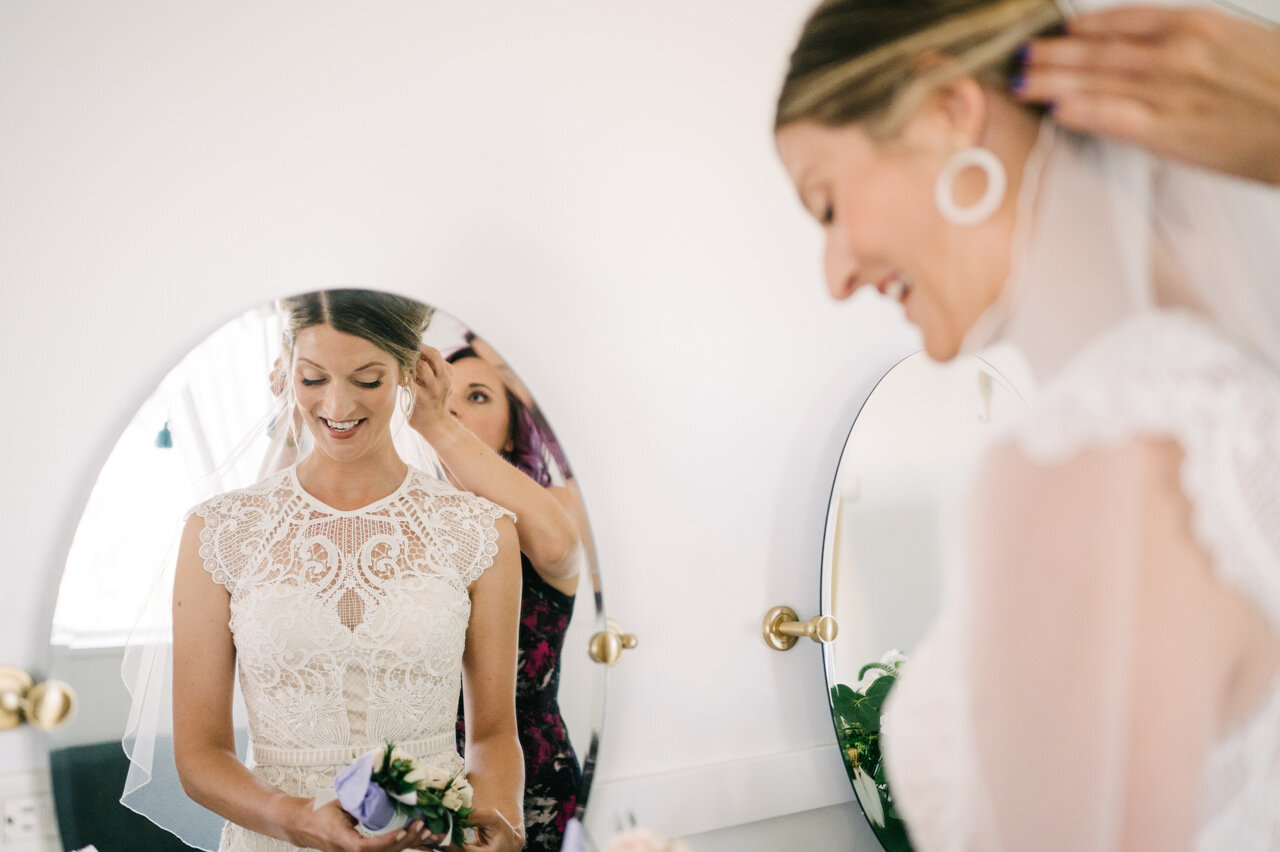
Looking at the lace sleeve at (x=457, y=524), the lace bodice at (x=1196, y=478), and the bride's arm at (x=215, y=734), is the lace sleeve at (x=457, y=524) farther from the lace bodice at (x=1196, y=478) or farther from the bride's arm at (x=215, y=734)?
the lace bodice at (x=1196, y=478)

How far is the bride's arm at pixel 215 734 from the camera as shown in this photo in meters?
0.95

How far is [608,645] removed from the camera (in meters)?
1.22

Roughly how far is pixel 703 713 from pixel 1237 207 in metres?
0.96

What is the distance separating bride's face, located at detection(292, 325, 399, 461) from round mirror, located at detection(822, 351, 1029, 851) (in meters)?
0.75

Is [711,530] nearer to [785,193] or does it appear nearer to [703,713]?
[703,713]

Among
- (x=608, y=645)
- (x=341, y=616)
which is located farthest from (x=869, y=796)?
(x=341, y=616)

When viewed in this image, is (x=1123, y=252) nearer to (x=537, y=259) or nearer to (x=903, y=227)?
(x=903, y=227)

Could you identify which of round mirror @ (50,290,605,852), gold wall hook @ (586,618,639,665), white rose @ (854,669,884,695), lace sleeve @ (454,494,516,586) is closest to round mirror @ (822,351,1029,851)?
white rose @ (854,669,884,695)

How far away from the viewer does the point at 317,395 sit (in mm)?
1031

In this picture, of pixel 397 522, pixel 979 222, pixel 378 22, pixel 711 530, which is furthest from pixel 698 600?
pixel 378 22

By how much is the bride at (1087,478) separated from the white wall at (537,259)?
24.5 inches

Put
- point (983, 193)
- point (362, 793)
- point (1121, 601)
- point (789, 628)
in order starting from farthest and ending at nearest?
point (789, 628)
point (362, 793)
point (983, 193)
point (1121, 601)

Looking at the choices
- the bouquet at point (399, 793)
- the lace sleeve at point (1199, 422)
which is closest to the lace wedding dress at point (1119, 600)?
the lace sleeve at point (1199, 422)

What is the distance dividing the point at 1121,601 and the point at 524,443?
0.76 metres
